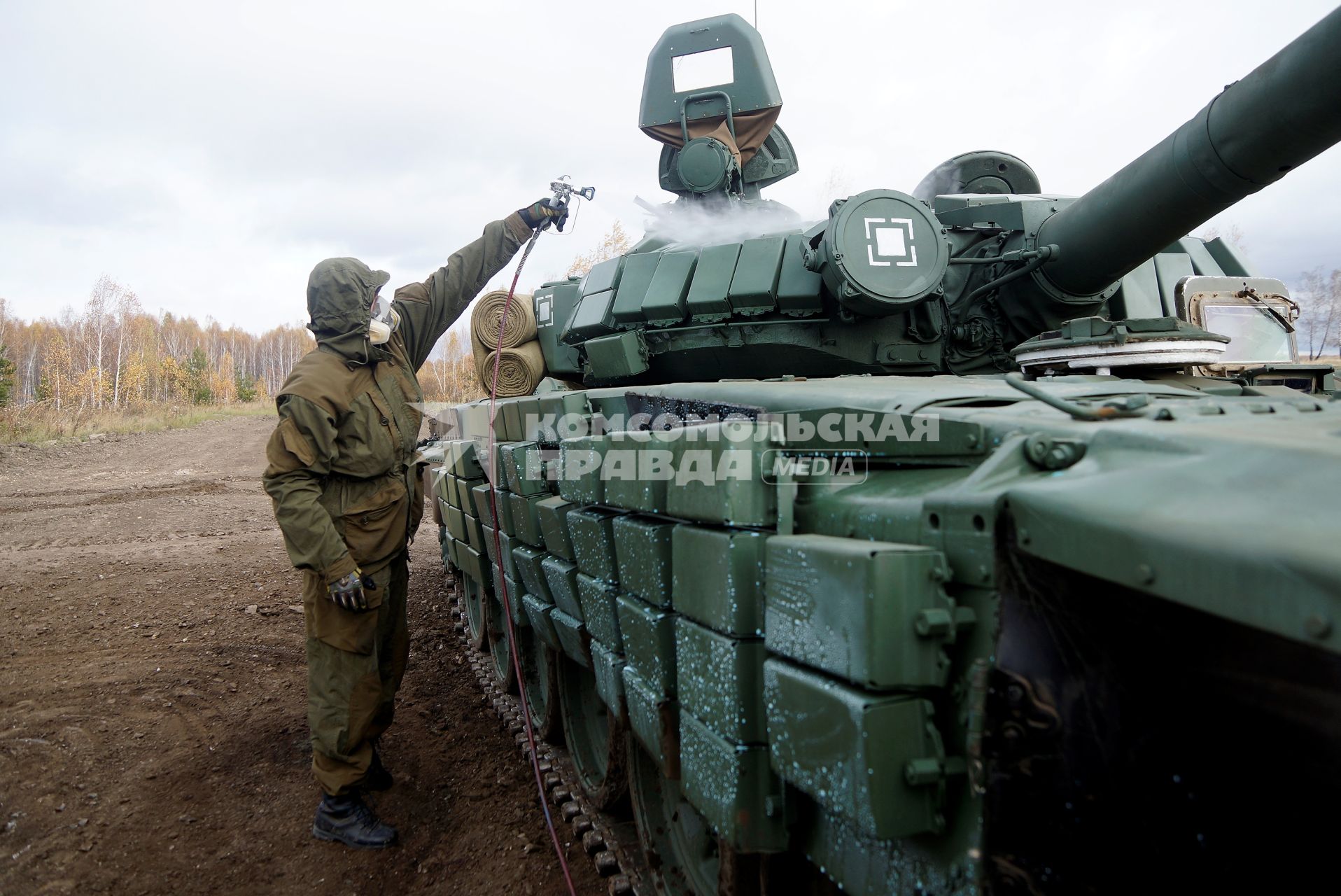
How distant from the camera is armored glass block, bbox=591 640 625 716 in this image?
3.17 meters

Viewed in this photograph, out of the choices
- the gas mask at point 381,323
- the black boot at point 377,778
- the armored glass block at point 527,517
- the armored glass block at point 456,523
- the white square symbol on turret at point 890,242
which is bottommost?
the black boot at point 377,778

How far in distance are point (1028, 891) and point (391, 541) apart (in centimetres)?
314

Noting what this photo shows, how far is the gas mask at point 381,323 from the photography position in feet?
13.0

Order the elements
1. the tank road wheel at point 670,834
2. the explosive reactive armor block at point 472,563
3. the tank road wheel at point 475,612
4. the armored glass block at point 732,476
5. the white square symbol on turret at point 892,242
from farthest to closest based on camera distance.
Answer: the tank road wheel at point 475,612 → the explosive reactive armor block at point 472,563 → the white square symbol on turret at point 892,242 → the tank road wheel at point 670,834 → the armored glass block at point 732,476

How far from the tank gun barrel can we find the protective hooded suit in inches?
111

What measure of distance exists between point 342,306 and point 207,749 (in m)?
2.47

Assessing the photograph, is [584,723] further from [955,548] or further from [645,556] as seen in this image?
[955,548]

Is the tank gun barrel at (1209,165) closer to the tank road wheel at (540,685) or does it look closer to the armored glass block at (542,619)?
the armored glass block at (542,619)

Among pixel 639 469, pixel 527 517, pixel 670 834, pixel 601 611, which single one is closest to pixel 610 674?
pixel 601 611

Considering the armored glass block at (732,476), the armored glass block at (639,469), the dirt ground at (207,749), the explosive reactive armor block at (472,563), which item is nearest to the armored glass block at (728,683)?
the armored glass block at (732,476)

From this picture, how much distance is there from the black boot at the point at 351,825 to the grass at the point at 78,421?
2039cm

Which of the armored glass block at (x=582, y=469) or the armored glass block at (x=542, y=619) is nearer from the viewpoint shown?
the armored glass block at (x=582, y=469)

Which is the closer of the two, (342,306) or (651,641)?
(651,641)

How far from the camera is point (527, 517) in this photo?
163 inches
